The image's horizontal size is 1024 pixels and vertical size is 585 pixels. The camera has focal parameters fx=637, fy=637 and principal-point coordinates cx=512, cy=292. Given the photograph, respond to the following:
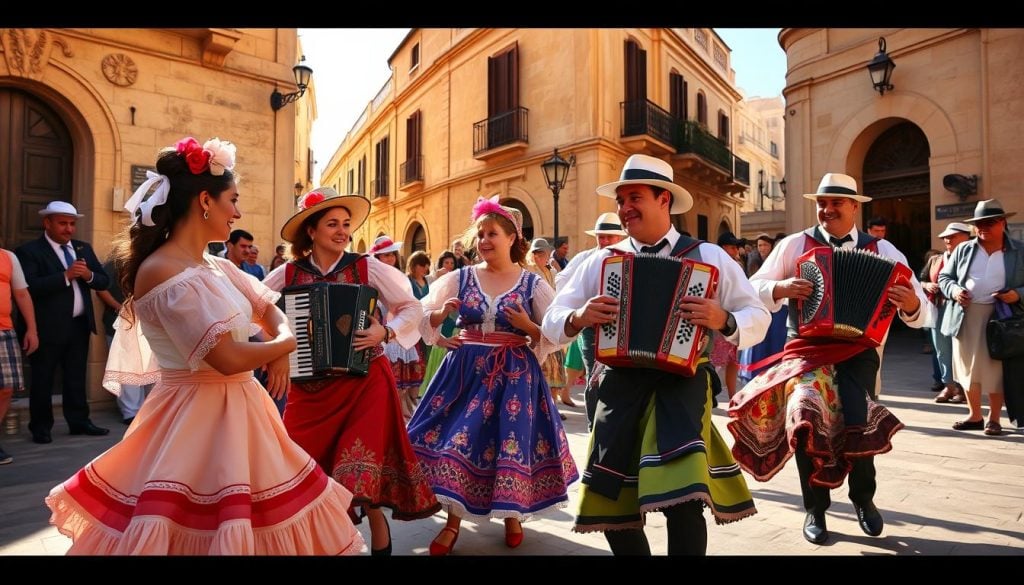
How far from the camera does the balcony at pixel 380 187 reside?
1067 inches

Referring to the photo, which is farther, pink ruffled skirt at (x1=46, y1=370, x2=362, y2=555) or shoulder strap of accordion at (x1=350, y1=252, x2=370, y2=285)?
Result: shoulder strap of accordion at (x1=350, y1=252, x2=370, y2=285)

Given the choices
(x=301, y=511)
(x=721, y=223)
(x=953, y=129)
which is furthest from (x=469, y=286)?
(x=721, y=223)

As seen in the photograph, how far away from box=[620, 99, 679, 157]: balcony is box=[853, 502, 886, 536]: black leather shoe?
580 inches

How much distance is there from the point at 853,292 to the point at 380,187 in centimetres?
2546

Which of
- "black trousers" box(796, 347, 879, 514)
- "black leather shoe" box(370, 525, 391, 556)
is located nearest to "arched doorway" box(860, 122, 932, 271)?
"black trousers" box(796, 347, 879, 514)

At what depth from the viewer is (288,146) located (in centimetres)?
1041

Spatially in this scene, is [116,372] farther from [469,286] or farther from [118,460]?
[469,286]

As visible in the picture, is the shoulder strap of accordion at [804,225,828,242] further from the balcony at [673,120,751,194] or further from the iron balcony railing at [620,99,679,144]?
the balcony at [673,120,751,194]

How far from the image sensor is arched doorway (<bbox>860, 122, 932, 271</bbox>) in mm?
13508

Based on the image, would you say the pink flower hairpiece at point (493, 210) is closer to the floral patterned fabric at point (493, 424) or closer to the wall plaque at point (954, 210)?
the floral patterned fabric at point (493, 424)

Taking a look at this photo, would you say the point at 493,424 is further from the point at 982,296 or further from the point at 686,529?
the point at 982,296

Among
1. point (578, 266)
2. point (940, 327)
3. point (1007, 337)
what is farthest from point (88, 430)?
point (940, 327)

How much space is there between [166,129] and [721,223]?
1985 cm

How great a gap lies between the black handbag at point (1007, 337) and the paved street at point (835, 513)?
84 centimetres
